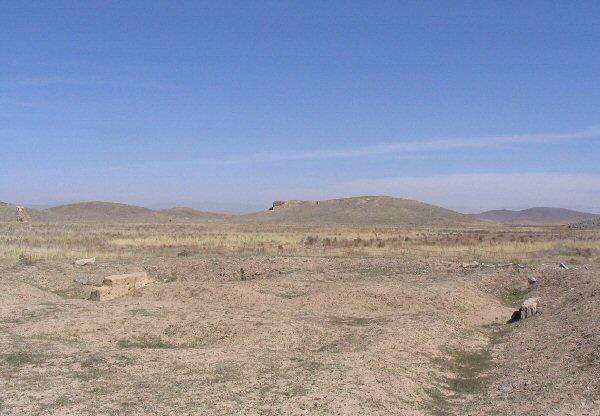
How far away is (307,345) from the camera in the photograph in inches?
493

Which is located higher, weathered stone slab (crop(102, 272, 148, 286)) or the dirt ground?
weathered stone slab (crop(102, 272, 148, 286))

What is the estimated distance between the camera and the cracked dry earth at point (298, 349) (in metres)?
8.76

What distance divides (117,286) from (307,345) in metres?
9.26

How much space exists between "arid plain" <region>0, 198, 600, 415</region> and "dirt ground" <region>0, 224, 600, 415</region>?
0.15 ft

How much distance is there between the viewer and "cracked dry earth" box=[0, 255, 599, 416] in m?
8.76

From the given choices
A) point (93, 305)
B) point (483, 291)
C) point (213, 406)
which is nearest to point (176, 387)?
point (213, 406)

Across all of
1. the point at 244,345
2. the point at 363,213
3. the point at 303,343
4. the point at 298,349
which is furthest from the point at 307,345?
the point at 363,213

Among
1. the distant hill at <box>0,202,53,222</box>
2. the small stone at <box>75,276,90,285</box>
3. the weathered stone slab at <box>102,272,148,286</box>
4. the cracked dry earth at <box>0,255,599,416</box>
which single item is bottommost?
the cracked dry earth at <box>0,255,599,416</box>

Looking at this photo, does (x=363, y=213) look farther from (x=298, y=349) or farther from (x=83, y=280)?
(x=298, y=349)

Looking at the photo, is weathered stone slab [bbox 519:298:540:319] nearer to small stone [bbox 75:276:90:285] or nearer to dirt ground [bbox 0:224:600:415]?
dirt ground [bbox 0:224:600:415]

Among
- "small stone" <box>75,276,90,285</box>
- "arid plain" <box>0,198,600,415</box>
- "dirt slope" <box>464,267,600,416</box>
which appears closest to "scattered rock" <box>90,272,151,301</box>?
"arid plain" <box>0,198,600,415</box>

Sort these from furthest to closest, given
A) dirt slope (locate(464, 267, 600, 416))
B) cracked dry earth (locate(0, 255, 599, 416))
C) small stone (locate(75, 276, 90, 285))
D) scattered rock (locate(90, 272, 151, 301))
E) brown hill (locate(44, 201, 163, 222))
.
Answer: brown hill (locate(44, 201, 163, 222)) < small stone (locate(75, 276, 90, 285)) < scattered rock (locate(90, 272, 151, 301)) < cracked dry earth (locate(0, 255, 599, 416)) < dirt slope (locate(464, 267, 600, 416))

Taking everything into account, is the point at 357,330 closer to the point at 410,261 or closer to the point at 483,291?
the point at 483,291

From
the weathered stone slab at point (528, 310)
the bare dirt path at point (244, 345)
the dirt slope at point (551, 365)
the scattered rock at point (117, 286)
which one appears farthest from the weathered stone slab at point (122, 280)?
the weathered stone slab at point (528, 310)
